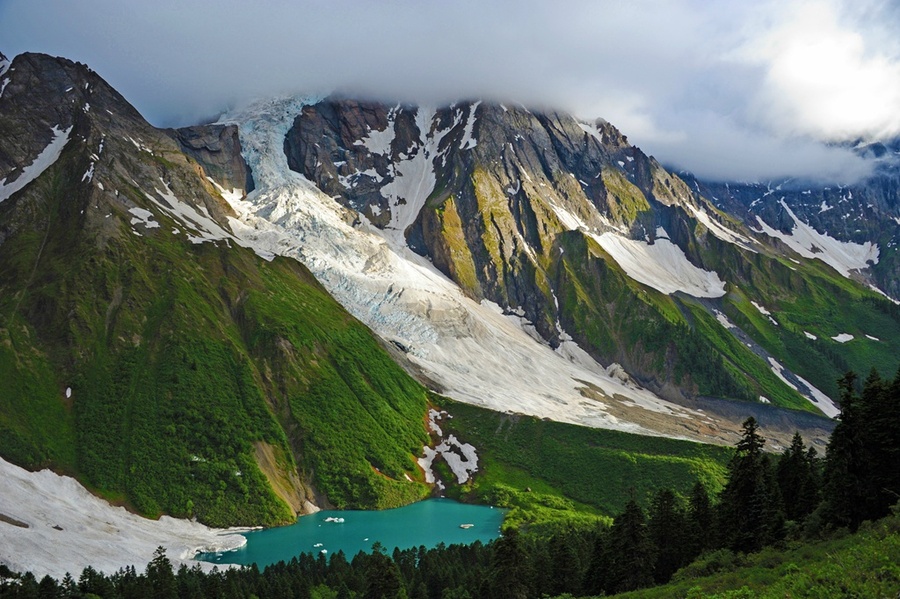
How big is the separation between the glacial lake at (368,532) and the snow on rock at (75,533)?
4812 mm

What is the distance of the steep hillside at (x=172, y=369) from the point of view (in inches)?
4990

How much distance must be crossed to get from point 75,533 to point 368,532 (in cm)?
4529

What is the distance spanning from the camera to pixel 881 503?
1666 inches

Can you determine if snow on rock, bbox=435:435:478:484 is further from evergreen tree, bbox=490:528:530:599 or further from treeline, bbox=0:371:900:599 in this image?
evergreen tree, bbox=490:528:530:599

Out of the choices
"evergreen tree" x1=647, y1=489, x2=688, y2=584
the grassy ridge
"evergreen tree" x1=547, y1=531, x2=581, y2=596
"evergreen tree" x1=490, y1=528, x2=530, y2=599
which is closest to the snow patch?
the grassy ridge

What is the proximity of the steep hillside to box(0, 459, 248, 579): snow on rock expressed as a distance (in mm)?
3681

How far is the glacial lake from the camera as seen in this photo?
364ft

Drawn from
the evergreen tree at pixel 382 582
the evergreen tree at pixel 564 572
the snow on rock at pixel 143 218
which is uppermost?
the snow on rock at pixel 143 218

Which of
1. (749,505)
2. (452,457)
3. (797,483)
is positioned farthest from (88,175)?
(749,505)

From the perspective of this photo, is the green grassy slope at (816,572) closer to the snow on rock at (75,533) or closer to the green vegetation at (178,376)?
the snow on rock at (75,533)

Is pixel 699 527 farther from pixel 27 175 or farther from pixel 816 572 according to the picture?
pixel 27 175

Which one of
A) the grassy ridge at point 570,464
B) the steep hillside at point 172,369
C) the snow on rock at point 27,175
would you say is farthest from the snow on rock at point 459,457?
the snow on rock at point 27,175

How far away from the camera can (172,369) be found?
478ft

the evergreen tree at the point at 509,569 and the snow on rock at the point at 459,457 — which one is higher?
the evergreen tree at the point at 509,569
